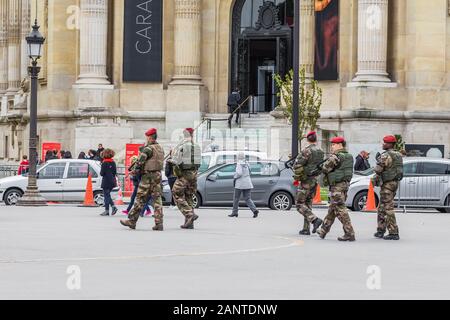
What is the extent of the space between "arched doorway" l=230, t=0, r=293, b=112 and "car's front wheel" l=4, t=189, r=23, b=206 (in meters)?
17.7

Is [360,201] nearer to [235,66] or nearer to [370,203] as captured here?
[370,203]

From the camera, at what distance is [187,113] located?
53625 millimetres

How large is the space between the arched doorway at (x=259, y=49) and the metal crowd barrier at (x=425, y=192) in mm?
18538

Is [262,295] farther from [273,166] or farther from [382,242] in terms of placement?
[273,166]

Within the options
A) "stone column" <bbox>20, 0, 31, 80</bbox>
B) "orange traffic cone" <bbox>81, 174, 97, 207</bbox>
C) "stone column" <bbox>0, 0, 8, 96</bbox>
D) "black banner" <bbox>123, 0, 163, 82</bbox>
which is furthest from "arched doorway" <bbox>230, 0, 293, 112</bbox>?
"orange traffic cone" <bbox>81, 174, 97, 207</bbox>

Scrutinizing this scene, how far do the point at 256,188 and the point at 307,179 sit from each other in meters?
12.1

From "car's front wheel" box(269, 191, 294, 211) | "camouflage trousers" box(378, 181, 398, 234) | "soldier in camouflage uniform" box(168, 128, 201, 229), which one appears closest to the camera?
"camouflage trousers" box(378, 181, 398, 234)

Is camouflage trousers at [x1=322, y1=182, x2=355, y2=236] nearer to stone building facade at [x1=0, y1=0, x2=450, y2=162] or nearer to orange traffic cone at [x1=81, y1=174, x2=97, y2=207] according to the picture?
orange traffic cone at [x1=81, y1=174, x2=97, y2=207]

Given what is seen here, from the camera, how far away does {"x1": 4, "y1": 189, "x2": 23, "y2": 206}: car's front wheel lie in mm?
39375

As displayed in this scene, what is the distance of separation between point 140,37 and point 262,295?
132ft

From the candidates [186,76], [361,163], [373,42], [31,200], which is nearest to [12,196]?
[31,200]

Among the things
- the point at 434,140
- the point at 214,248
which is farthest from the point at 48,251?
the point at 434,140

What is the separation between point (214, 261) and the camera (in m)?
18.9

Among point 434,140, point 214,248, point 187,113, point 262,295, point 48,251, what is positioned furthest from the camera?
point 187,113
